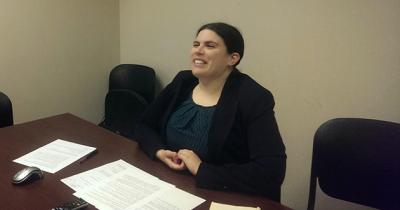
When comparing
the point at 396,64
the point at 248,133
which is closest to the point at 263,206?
the point at 248,133

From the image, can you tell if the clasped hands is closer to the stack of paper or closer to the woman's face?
the stack of paper

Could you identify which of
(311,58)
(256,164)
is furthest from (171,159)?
(311,58)

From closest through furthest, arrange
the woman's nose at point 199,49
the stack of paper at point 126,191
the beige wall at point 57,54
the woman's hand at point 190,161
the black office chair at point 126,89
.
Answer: the stack of paper at point 126,191, the woman's hand at point 190,161, the woman's nose at point 199,49, the beige wall at point 57,54, the black office chair at point 126,89

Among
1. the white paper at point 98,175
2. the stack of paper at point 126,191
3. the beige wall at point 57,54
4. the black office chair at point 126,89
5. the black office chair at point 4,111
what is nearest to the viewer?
the stack of paper at point 126,191

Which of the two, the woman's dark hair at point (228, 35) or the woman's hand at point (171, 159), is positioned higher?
the woman's dark hair at point (228, 35)

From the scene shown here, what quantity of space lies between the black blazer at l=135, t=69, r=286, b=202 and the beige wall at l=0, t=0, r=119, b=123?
61.2 inches

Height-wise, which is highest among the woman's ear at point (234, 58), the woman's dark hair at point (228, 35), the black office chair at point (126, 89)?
the woman's dark hair at point (228, 35)

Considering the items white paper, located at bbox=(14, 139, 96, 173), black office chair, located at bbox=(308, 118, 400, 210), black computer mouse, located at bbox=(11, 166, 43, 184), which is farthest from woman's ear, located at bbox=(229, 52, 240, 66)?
black computer mouse, located at bbox=(11, 166, 43, 184)

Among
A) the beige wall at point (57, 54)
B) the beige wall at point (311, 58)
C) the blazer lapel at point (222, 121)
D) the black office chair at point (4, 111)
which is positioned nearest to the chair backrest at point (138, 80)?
the beige wall at point (57, 54)

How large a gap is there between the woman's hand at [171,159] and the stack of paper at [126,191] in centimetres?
11

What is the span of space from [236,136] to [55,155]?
796 mm

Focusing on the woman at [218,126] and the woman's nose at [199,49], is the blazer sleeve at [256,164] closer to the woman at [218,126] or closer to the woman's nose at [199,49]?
the woman at [218,126]

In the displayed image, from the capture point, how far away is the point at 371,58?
186 centimetres

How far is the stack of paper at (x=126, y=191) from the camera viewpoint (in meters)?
1.13
